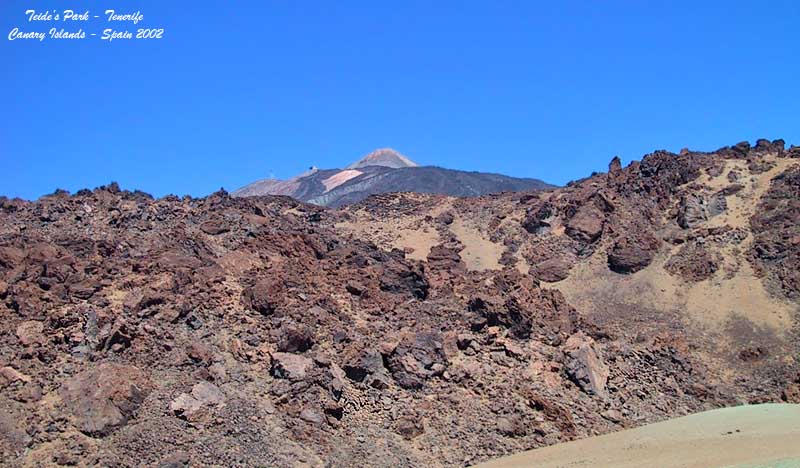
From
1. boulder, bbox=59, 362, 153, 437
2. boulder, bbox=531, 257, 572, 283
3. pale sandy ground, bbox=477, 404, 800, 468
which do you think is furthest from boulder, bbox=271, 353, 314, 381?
boulder, bbox=531, 257, 572, 283

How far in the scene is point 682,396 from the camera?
2581 centimetres

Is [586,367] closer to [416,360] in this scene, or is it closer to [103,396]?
[416,360]

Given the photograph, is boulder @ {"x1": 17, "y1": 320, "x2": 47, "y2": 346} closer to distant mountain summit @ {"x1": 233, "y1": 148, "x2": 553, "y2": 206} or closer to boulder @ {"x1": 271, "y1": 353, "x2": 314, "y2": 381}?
boulder @ {"x1": 271, "y1": 353, "x2": 314, "y2": 381}

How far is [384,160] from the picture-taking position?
378 ft

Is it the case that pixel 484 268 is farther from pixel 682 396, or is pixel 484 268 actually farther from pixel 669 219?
pixel 682 396

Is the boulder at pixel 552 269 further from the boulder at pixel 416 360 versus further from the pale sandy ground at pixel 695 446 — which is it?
the boulder at pixel 416 360

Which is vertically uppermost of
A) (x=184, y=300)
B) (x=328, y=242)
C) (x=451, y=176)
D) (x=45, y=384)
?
(x=451, y=176)

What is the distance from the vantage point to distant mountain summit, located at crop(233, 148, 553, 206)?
285ft

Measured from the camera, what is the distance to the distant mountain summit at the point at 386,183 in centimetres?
8675

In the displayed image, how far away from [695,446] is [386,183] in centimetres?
7184

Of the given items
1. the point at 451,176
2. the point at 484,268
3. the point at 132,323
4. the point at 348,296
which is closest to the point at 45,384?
the point at 132,323

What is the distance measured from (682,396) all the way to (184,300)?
1621 cm

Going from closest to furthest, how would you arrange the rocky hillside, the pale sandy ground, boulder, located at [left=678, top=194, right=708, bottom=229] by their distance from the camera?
the pale sandy ground
the rocky hillside
boulder, located at [left=678, top=194, right=708, bottom=229]

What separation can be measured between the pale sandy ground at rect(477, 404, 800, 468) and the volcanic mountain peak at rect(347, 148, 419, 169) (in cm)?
9235
